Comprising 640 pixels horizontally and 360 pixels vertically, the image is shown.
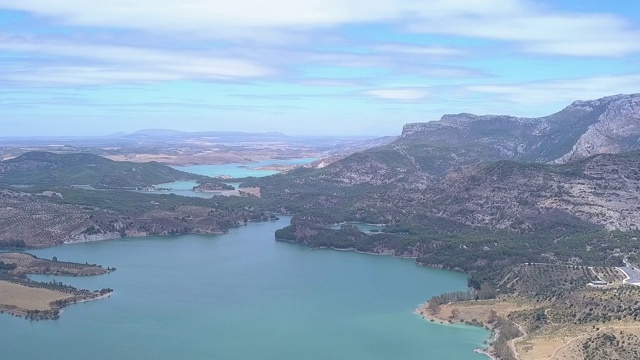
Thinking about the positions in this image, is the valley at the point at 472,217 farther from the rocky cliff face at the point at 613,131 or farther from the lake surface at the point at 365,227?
the lake surface at the point at 365,227

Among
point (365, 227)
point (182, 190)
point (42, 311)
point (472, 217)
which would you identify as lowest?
point (42, 311)

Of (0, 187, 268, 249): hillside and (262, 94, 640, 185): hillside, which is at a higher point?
(262, 94, 640, 185): hillside

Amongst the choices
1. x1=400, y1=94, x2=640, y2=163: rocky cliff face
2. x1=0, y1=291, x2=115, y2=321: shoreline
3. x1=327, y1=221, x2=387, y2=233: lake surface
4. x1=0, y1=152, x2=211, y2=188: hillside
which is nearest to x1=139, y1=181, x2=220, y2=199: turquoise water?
x1=0, y1=152, x2=211, y2=188: hillside

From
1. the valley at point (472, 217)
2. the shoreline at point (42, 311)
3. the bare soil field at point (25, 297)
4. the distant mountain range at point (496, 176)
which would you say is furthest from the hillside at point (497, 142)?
the shoreline at point (42, 311)

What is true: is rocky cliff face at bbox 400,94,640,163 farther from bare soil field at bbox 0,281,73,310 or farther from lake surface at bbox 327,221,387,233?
bare soil field at bbox 0,281,73,310

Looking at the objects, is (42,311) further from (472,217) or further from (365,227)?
(472,217)

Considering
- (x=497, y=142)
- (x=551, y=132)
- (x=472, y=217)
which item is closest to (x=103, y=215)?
(x=472, y=217)

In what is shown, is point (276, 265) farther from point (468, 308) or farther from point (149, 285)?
point (468, 308)
